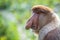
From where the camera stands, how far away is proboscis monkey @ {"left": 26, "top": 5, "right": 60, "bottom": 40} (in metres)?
4.43

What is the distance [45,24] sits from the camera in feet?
14.8

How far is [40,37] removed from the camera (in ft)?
14.6

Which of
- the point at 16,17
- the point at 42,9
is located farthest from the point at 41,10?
the point at 16,17

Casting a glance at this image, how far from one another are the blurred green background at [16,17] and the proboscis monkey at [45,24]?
228cm

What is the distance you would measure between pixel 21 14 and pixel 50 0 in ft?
3.60

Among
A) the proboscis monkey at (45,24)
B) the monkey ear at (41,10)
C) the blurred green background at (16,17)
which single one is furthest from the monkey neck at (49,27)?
the blurred green background at (16,17)

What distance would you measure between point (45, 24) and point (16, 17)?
3.61 m

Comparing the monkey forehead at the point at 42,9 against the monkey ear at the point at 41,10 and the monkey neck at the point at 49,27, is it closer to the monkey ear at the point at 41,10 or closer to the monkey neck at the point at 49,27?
the monkey ear at the point at 41,10

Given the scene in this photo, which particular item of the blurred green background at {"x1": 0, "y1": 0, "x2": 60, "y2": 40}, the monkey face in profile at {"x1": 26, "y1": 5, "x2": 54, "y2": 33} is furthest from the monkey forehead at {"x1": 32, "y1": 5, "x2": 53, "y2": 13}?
the blurred green background at {"x1": 0, "y1": 0, "x2": 60, "y2": 40}

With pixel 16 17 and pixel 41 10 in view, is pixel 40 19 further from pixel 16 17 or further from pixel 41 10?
pixel 16 17

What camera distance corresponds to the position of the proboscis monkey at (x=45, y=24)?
14.5ft

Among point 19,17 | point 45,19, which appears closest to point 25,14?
point 19,17

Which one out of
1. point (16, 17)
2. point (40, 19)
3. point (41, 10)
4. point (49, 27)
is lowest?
point (49, 27)

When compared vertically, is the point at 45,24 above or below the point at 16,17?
below
